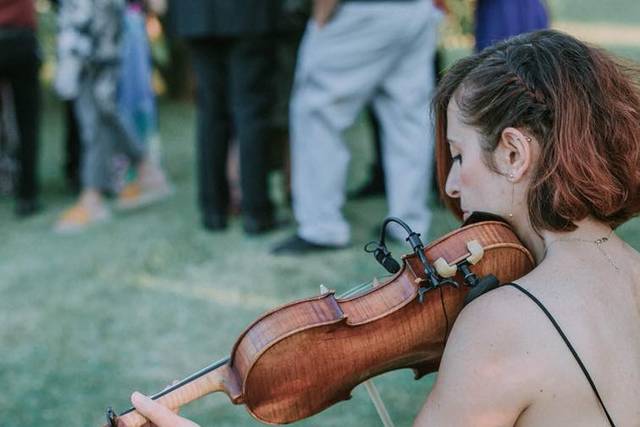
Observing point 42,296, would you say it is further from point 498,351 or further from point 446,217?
point 498,351

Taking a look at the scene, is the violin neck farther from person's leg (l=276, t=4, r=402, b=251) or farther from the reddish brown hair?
person's leg (l=276, t=4, r=402, b=251)

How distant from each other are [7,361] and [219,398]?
88 centimetres

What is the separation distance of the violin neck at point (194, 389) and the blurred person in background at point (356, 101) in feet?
7.98

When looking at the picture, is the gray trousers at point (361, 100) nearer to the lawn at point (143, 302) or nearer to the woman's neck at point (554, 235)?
the lawn at point (143, 302)

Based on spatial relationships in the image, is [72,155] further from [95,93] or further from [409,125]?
[409,125]

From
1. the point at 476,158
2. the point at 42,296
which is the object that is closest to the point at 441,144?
the point at 476,158

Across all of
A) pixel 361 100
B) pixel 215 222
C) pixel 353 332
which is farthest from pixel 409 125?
pixel 353 332

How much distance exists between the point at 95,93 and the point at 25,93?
52cm

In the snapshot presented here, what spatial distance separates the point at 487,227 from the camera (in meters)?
1.50

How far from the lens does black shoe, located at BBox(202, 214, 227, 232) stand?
178 inches

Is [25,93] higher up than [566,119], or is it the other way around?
[566,119]

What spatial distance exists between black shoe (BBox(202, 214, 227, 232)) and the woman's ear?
3.14 m

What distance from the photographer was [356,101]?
3.98 m

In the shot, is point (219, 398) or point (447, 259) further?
point (219, 398)
